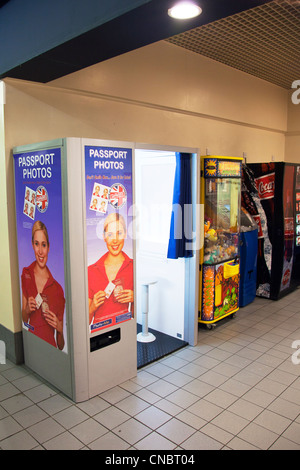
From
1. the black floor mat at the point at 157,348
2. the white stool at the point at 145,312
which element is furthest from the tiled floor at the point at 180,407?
the white stool at the point at 145,312

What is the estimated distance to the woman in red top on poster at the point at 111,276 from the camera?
124 inches

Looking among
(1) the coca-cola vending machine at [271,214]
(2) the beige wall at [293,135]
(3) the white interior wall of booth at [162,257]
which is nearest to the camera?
(3) the white interior wall of booth at [162,257]

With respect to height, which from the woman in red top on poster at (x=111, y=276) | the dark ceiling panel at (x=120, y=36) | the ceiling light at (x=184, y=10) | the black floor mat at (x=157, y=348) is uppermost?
the dark ceiling panel at (x=120, y=36)

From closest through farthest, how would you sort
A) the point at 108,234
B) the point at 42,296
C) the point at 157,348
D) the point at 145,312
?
the point at 108,234, the point at 42,296, the point at 157,348, the point at 145,312

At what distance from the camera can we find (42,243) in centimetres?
328

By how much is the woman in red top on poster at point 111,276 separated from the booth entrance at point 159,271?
87 cm

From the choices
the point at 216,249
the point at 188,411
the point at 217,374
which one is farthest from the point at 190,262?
the point at 188,411

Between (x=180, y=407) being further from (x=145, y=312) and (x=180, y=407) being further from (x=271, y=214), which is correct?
(x=271, y=214)

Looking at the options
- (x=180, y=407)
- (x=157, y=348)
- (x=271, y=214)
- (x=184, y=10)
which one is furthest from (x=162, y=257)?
(x=184, y=10)

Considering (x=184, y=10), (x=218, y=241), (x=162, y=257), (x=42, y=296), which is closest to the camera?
(x=184, y=10)

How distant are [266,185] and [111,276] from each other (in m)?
3.52

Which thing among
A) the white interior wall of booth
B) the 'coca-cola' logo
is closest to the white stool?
the white interior wall of booth

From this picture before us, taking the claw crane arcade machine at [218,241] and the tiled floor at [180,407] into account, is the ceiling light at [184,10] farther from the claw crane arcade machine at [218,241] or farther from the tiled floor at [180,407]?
the tiled floor at [180,407]

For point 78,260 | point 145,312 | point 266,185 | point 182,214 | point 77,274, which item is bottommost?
point 145,312
